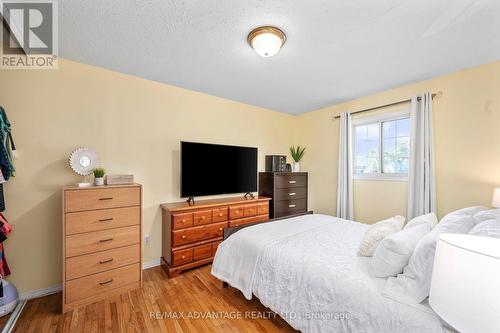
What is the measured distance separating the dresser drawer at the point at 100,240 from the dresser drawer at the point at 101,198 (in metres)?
0.26

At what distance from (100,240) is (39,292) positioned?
34.5 inches

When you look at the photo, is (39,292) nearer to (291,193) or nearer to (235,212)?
(235,212)

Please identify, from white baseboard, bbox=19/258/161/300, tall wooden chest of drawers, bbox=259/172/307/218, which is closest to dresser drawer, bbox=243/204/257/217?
tall wooden chest of drawers, bbox=259/172/307/218

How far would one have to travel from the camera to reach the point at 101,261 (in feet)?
6.72

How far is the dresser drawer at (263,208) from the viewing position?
132 inches

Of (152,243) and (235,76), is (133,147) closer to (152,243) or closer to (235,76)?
(152,243)

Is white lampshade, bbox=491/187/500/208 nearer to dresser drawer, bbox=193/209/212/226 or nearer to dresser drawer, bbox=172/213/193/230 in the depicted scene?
dresser drawer, bbox=193/209/212/226

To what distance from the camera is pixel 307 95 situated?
3.32 meters

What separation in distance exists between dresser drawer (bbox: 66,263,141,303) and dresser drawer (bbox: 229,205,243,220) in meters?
1.27

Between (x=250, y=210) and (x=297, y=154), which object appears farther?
(x=297, y=154)

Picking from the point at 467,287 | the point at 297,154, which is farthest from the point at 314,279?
the point at 297,154

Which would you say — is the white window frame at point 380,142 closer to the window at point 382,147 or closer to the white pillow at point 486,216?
the window at point 382,147

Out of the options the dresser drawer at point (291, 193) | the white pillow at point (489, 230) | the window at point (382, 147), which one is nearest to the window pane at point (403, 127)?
the window at point (382, 147)

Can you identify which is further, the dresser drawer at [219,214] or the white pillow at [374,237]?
the dresser drawer at [219,214]
